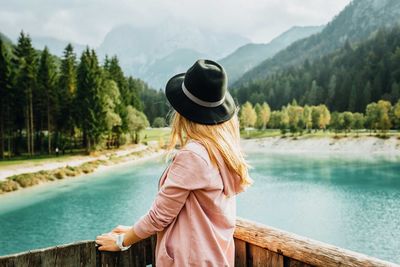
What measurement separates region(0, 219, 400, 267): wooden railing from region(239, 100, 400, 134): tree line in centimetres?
7029

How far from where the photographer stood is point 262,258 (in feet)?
9.27

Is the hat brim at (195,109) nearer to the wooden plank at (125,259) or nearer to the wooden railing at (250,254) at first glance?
the wooden railing at (250,254)

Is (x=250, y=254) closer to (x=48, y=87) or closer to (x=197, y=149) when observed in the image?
(x=197, y=149)

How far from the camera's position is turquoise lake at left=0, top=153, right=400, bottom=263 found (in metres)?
18.3

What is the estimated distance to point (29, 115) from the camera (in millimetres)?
43594

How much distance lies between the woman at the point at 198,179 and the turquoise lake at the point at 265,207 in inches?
405

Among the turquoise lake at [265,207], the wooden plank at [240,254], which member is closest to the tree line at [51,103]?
the turquoise lake at [265,207]

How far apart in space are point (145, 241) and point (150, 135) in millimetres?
76360

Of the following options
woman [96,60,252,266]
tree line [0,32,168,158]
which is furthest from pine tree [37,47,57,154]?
woman [96,60,252,266]

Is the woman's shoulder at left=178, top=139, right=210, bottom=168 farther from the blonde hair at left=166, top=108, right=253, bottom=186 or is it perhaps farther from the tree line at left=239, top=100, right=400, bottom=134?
the tree line at left=239, top=100, right=400, bottom=134

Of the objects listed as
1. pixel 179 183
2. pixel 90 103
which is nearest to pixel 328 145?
pixel 90 103

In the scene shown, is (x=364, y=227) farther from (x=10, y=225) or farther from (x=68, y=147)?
(x=68, y=147)

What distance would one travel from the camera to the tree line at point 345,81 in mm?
94500

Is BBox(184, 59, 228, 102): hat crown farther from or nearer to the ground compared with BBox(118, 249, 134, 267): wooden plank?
farther from the ground
